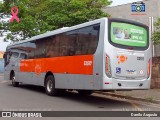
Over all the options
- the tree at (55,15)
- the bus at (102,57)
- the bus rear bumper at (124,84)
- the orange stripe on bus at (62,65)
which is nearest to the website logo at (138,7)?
the tree at (55,15)

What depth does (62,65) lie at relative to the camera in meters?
15.3

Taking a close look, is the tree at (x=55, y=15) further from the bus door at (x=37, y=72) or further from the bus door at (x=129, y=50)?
the bus door at (x=129, y=50)

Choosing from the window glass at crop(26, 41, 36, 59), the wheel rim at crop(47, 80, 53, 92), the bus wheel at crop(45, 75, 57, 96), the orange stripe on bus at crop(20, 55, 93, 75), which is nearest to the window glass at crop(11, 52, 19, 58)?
the orange stripe on bus at crop(20, 55, 93, 75)

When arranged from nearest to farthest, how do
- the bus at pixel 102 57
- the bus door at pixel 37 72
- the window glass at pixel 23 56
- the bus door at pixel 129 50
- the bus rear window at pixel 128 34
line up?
the bus at pixel 102 57, the bus door at pixel 129 50, the bus rear window at pixel 128 34, the bus door at pixel 37 72, the window glass at pixel 23 56

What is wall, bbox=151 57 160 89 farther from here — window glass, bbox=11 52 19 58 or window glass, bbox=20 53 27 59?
window glass, bbox=11 52 19 58

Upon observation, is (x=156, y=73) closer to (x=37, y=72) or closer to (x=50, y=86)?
(x=50, y=86)

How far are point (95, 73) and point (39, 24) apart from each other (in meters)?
15.7

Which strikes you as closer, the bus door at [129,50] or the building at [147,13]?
the bus door at [129,50]

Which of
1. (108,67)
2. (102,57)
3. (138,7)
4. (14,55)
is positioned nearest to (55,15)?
(14,55)

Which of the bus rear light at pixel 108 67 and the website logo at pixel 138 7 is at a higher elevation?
the website logo at pixel 138 7

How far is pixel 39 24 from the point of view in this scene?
27.5 m

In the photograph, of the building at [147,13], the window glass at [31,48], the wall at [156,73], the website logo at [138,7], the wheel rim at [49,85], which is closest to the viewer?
the wheel rim at [49,85]

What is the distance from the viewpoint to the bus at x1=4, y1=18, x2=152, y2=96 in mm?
12445

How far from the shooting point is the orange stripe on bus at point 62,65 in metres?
13.3
